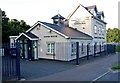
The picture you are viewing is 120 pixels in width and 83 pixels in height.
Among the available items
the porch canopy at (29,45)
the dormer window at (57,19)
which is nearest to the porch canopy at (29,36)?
the porch canopy at (29,45)

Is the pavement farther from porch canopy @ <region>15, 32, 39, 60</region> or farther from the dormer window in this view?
the dormer window

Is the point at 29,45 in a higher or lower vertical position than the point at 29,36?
lower

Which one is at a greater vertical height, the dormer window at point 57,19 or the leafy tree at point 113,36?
the dormer window at point 57,19

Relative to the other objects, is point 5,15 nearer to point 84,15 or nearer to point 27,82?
point 84,15

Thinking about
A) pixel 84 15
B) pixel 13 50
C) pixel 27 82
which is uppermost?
pixel 84 15

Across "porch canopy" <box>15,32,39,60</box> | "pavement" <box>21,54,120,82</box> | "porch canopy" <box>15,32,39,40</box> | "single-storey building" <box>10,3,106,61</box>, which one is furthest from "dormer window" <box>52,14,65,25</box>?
"pavement" <box>21,54,120,82</box>

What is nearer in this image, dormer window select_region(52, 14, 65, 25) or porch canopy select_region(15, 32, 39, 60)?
porch canopy select_region(15, 32, 39, 60)

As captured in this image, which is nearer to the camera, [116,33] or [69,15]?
[69,15]

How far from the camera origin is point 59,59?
2566 centimetres

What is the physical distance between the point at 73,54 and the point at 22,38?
6.24m

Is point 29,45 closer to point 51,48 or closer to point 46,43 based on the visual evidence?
point 46,43

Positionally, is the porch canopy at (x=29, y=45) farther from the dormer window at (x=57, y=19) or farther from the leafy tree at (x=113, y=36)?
the leafy tree at (x=113, y=36)

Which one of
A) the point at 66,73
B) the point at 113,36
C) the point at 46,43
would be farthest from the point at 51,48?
the point at 113,36

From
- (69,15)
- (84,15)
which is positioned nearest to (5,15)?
(69,15)
